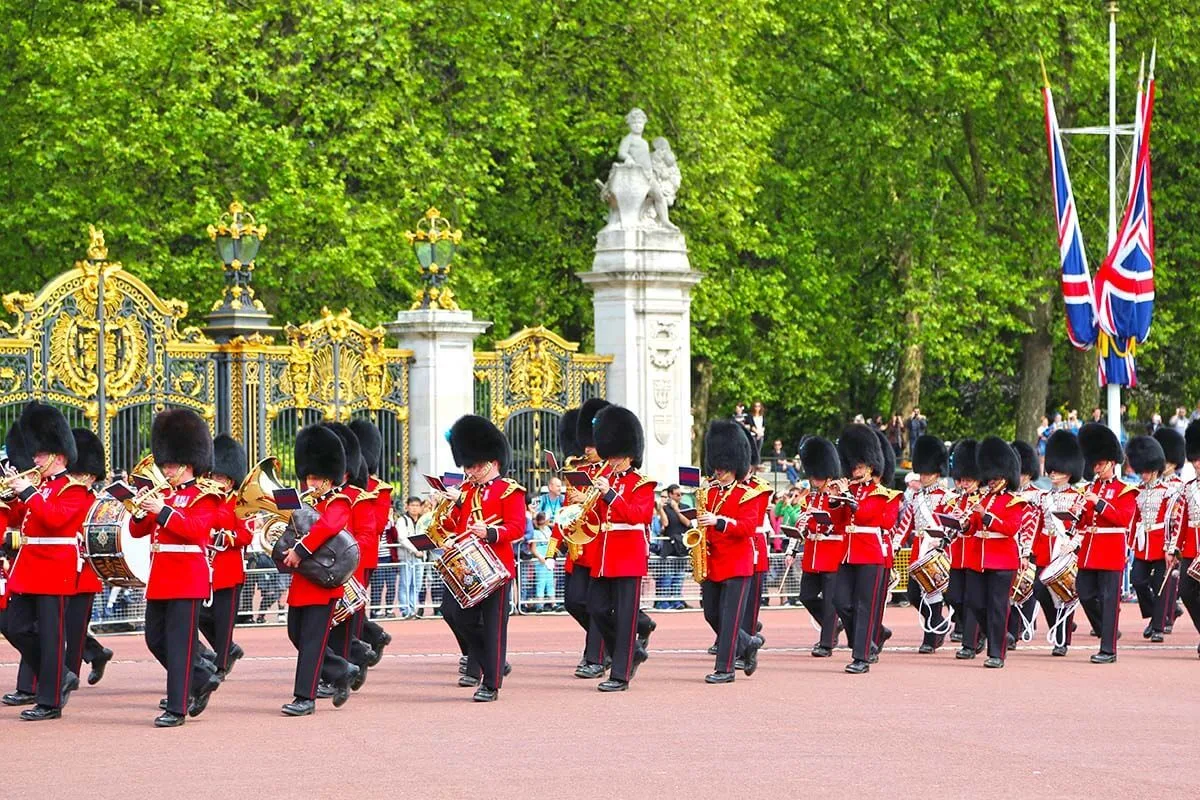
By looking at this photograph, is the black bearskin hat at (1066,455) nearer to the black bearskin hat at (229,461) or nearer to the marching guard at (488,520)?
the marching guard at (488,520)

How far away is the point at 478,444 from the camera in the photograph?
42.0 ft

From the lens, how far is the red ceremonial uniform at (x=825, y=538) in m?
14.5

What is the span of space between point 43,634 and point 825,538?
522 cm

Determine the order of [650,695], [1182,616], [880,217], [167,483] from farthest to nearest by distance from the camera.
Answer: [880,217]
[1182,616]
[650,695]
[167,483]

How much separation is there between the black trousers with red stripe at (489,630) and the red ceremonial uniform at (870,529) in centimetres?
271

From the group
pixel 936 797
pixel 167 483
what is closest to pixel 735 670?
pixel 167 483

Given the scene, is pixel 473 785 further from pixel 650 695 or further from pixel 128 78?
pixel 128 78

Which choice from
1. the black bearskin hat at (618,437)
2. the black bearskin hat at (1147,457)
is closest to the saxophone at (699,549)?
the black bearskin hat at (618,437)

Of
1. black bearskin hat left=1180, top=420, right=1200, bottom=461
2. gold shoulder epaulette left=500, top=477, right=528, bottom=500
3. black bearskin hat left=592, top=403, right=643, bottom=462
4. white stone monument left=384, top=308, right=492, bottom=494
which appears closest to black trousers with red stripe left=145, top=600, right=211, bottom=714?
gold shoulder epaulette left=500, top=477, right=528, bottom=500

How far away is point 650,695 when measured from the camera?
12688mm

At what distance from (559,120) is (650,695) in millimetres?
17417

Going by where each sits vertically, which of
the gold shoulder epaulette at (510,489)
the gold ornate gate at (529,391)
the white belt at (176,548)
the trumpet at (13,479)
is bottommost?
the white belt at (176,548)

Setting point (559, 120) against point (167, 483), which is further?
point (559, 120)

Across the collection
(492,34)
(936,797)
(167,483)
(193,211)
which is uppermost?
(492,34)
